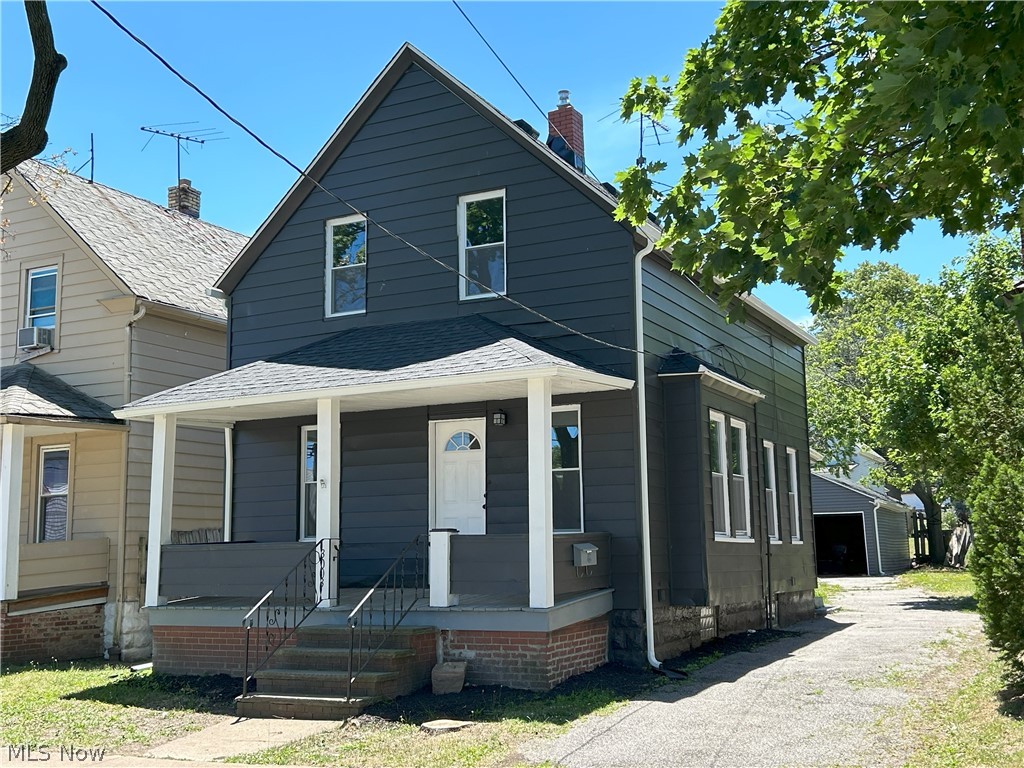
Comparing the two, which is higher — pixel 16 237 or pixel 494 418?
pixel 16 237

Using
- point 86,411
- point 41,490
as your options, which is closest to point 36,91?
point 86,411

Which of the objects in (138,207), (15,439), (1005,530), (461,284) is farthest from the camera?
(138,207)

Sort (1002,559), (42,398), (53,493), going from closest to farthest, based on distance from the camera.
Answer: (1002,559), (42,398), (53,493)

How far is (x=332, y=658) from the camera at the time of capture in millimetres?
10883

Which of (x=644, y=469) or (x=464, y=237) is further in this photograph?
(x=464, y=237)

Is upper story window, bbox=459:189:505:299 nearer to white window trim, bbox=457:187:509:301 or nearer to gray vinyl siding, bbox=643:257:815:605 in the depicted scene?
white window trim, bbox=457:187:509:301

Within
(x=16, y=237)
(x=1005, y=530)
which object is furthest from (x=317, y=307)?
(x=1005, y=530)

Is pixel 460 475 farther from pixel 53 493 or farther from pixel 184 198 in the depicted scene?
pixel 184 198

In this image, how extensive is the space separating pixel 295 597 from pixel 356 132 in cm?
729

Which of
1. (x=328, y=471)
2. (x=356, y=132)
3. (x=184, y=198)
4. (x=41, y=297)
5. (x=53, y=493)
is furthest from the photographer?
(x=184, y=198)

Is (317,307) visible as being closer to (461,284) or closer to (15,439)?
(461,284)

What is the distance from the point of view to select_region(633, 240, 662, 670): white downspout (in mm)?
12305

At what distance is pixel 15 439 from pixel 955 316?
1936 centimetres

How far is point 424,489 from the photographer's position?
13852 mm
